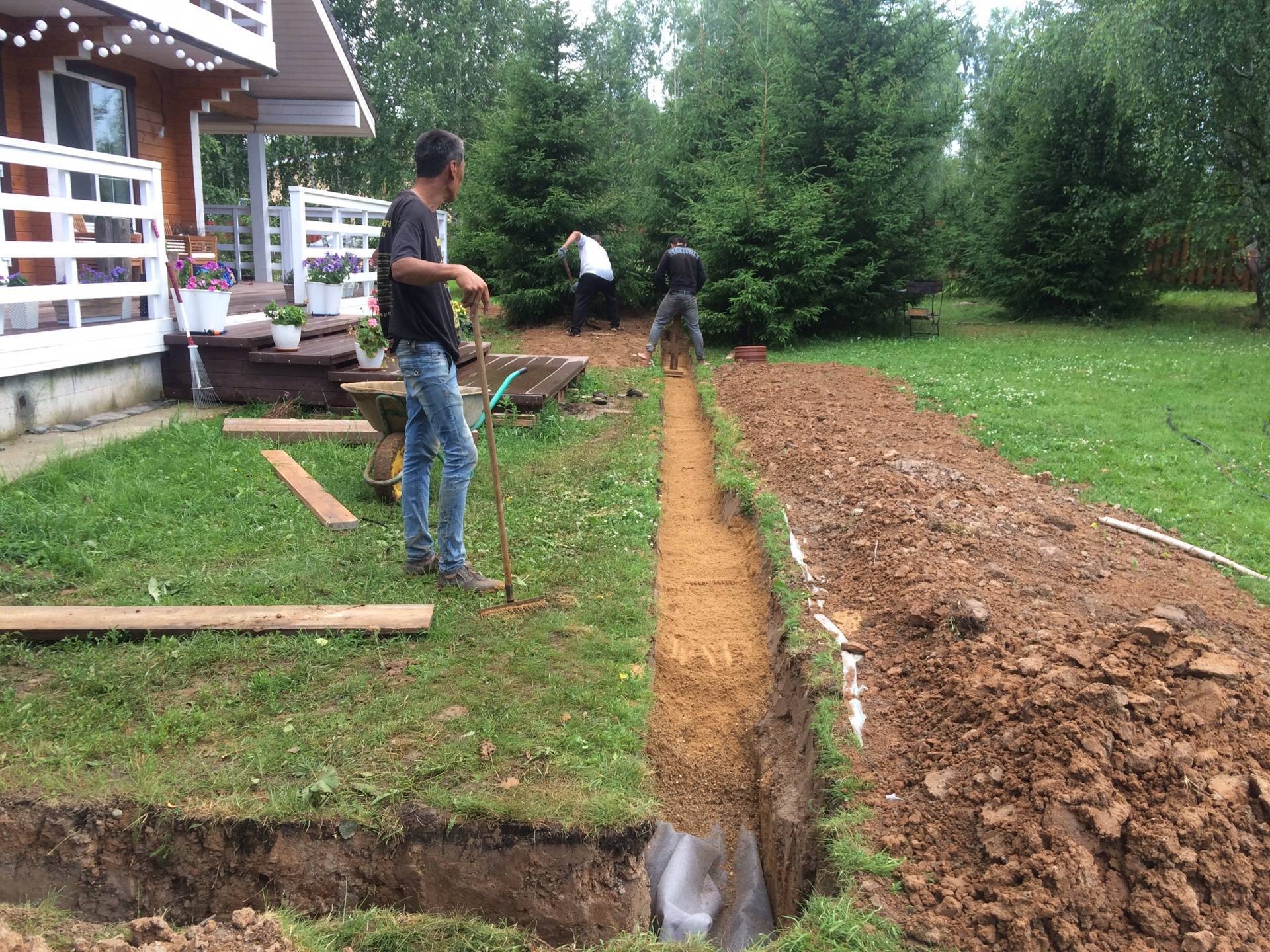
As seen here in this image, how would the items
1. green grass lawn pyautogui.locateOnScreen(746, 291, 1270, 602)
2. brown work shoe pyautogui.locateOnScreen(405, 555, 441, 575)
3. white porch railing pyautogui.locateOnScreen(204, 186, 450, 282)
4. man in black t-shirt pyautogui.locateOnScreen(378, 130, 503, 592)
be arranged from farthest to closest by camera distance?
white porch railing pyautogui.locateOnScreen(204, 186, 450, 282) < green grass lawn pyautogui.locateOnScreen(746, 291, 1270, 602) < brown work shoe pyautogui.locateOnScreen(405, 555, 441, 575) < man in black t-shirt pyautogui.locateOnScreen(378, 130, 503, 592)

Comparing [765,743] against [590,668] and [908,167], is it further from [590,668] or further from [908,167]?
[908,167]

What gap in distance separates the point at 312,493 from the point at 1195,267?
20730 mm

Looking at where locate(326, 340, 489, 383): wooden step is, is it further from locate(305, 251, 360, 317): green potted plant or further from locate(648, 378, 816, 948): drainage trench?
locate(648, 378, 816, 948): drainage trench

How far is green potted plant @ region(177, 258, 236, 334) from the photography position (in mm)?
8289

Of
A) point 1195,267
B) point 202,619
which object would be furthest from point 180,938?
point 1195,267

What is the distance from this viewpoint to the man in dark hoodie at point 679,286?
12.4m

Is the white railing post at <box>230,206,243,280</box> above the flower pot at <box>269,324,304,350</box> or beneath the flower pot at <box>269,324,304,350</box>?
above

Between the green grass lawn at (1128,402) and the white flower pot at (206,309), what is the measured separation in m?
6.97

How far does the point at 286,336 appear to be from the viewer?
8312mm

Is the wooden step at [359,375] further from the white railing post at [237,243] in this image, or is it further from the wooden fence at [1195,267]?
the wooden fence at [1195,267]

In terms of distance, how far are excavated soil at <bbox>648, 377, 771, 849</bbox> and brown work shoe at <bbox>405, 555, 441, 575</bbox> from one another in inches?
48.3

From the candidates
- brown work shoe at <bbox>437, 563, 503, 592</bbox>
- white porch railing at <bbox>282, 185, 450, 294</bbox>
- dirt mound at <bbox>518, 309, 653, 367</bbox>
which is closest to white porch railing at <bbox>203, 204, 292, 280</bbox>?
white porch railing at <bbox>282, 185, 450, 294</bbox>

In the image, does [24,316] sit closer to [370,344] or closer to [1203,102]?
[370,344]

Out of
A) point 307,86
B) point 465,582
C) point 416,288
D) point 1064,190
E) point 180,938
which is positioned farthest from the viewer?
point 1064,190
